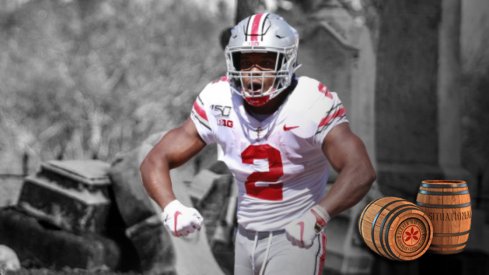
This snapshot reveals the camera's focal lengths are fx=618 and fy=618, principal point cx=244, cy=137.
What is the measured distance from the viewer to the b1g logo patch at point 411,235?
8.05ft

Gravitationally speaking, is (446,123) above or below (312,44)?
below

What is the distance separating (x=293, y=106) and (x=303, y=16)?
9.10ft

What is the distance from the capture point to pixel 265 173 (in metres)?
2.29

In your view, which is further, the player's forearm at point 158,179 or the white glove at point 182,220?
the player's forearm at point 158,179

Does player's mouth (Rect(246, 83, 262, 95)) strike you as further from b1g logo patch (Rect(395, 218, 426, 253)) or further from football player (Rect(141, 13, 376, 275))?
b1g logo patch (Rect(395, 218, 426, 253))

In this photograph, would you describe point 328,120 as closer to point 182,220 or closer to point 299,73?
point 182,220

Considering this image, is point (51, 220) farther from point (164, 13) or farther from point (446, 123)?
point (164, 13)

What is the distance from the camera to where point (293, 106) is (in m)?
2.24

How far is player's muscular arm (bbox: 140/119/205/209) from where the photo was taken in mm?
2332

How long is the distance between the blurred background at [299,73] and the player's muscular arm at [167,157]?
1.42m

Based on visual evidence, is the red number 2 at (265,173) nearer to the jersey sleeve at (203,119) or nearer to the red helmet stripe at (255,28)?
the jersey sleeve at (203,119)

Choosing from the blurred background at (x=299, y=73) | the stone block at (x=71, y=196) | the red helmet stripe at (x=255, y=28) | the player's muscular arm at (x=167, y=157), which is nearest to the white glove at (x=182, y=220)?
the player's muscular arm at (x=167, y=157)

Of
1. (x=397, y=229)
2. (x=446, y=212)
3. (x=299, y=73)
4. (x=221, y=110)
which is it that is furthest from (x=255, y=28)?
(x=299, y=73)

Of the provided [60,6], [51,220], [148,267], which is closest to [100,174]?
[51,220]
